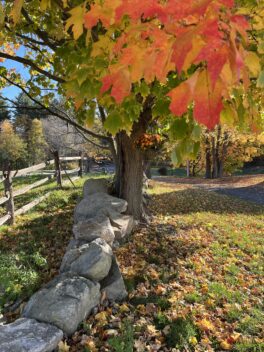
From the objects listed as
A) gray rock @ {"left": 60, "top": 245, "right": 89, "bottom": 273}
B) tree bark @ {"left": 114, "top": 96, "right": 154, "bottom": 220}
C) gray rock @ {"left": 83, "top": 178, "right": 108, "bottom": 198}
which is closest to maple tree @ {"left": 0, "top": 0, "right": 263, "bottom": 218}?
gray rock @ {"left": 60, "top": 245, "right": 89, "bottom": 273}

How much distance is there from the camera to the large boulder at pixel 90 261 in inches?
187

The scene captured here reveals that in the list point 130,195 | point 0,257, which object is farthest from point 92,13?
point 130,195

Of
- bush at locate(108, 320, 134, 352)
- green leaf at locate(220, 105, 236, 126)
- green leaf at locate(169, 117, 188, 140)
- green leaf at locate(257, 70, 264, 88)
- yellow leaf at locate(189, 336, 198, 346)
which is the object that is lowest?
yellow leaf at locate(189, 336, 198, 346)

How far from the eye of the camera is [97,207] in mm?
7406

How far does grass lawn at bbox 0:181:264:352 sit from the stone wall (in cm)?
22

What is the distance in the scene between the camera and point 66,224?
8453 mm

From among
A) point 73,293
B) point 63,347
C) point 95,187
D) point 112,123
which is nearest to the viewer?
point 112,123

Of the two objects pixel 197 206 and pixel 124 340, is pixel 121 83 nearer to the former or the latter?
pixel 124 340

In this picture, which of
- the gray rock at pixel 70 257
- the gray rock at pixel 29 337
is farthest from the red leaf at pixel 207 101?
the gray rock at pixel 70 257

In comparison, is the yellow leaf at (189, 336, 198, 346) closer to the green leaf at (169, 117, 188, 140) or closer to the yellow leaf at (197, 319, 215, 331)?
the yellow leaf at (197, 319, 215, 331)

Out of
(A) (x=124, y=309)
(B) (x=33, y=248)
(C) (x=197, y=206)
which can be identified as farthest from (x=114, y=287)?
(C) (x=197, y=206)

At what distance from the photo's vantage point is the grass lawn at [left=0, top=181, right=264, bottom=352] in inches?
161

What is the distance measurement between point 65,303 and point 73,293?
0.20 metres

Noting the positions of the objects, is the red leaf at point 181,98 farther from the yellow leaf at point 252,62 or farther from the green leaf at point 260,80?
the green leaf at point 260,80
